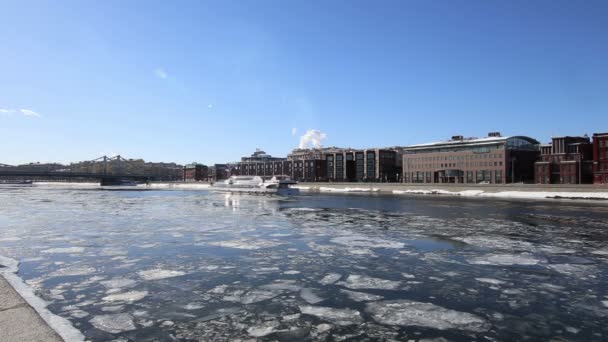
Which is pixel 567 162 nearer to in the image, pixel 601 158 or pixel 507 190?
pixel 601 158

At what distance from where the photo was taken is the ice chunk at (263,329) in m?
8.27

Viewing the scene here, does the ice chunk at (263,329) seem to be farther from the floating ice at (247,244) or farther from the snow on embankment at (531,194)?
the snow on embankment at (531,194)

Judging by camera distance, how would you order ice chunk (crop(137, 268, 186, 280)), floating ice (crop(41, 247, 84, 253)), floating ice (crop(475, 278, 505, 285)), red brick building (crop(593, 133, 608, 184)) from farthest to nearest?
red brick building (crop(593, 133, 608, 184)), floating ice (crop(41, 247, 84, 253)), ice chunk (crop(137, 268, 186, 280)), floating ice (crop(475, 278, 505, 285))

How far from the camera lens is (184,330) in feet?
27.6

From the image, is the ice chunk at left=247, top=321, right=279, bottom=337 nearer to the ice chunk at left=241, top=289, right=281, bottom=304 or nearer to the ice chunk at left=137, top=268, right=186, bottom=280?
the ice chunk at left=241, top=289, right=281, bottom=304

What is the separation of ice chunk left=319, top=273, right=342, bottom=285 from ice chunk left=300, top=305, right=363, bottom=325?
244 cm

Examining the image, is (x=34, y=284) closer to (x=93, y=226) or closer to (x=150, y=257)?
(x=150, y=257)

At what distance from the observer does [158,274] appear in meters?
13.5

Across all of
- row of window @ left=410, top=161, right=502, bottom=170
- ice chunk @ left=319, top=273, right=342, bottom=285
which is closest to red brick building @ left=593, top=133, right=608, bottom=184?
row of window @ left=410, top=161, right=502, bottom=170

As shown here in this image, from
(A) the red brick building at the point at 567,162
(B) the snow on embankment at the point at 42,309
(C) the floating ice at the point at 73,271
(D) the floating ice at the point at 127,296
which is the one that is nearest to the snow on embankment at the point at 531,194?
(A) the red brick building at the point at 567,162

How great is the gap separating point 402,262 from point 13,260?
45.9 ft

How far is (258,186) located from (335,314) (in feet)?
320

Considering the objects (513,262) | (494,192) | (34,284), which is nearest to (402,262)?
(513,262)

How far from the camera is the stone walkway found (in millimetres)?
7016
